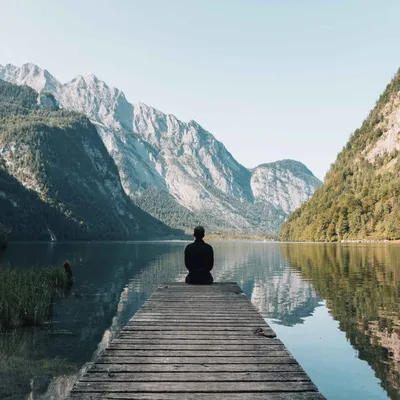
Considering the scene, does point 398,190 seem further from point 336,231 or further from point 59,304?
point 59,304

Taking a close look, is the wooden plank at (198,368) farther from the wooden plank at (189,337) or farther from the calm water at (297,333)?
the calm water at (297,333)

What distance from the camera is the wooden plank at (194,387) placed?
27.8 ft

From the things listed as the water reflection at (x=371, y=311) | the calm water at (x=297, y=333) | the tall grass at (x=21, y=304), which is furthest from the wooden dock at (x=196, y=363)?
the tall grass at (x=21, y=304)

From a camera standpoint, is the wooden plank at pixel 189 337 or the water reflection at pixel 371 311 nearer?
the wooden plank at pixel 189 337

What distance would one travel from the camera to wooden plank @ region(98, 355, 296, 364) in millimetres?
10344

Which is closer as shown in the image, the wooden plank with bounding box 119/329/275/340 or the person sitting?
the wooden plank with bounding box 119/329/275/340

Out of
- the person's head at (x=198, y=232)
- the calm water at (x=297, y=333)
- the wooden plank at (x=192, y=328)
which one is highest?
the person's head at (x=198, y=232)

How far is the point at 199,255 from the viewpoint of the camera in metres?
23.1

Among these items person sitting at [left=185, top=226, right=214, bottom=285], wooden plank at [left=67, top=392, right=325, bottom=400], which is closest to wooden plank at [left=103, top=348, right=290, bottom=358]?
wooden plank at [left=67, top=392, right=325, bottom=400]

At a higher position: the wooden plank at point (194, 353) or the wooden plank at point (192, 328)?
the wooden plank at point (194, 353)

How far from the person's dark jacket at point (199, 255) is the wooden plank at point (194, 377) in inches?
524

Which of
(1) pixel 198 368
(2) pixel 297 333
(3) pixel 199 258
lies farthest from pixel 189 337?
(2) pixel 297 333

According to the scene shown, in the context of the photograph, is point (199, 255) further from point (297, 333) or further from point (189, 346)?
point (189, 346)

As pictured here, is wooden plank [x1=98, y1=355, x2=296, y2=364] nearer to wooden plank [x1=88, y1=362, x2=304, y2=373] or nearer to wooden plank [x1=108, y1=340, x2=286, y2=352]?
wooden plank [x1=88, y1=362, x2=304, y2=373]
